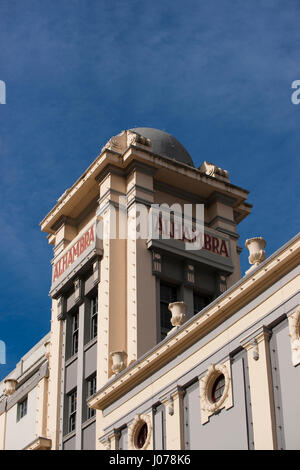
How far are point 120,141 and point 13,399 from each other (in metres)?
15.9

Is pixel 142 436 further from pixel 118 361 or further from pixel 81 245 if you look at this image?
pixel 81 245

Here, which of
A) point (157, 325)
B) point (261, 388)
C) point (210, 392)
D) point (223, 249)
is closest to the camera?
point (261, 388)

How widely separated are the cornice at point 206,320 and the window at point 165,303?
595cm

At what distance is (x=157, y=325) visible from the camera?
39219mm

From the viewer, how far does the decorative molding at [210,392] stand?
1098 inches

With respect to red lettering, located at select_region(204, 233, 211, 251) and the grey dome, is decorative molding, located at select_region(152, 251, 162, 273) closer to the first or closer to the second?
red lettering, located at select_region(204, 233, 211, 251)

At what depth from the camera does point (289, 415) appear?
2527 cm

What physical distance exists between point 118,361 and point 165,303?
5.58 m

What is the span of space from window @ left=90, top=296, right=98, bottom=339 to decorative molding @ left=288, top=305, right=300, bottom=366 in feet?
54.1

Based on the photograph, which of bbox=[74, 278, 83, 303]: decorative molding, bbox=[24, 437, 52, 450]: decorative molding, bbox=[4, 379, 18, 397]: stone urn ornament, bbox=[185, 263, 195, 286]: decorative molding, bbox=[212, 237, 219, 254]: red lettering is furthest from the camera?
bbox=[4, 379, 18, 397]: stone urn ornament

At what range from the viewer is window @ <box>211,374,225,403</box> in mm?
28625

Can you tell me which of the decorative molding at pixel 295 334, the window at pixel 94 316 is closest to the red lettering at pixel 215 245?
the window at pixel 94 316

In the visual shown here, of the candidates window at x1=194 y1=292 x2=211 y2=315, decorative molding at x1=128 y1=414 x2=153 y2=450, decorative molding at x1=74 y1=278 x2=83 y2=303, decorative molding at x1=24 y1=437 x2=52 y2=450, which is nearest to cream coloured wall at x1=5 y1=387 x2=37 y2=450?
decorative molding at x1=24 y1=437 x2=52 y2=450

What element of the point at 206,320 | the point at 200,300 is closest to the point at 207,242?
the point at 200,300
